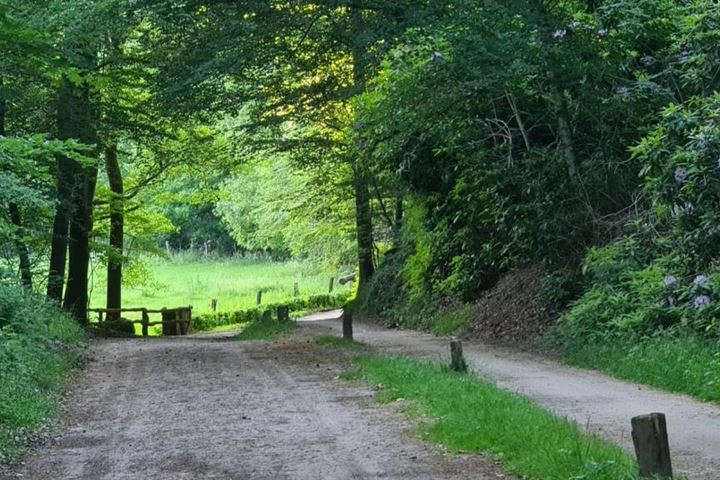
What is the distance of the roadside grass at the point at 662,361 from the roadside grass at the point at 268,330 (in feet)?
34.7

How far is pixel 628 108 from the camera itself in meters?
16.7

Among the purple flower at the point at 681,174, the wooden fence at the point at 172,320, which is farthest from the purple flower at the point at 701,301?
the wooden fence at the point at 172,320

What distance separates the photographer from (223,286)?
5722 centimetres

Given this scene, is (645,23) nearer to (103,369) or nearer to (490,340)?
(490,340)

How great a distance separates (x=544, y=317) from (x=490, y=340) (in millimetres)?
1437

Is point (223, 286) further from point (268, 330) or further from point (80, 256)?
point (268, 330)

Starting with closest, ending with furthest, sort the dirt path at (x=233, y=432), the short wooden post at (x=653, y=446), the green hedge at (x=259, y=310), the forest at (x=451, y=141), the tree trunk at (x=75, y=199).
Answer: the short wooden post at (x=653, y=446) → the dirt path at (x=233, y=432) → the forest at (x=451, y=141) → the tree trunk at (x=75, y=199) → the green hedge at (x=259, y=310)

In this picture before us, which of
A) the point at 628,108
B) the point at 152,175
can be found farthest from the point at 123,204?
the point at 628,108

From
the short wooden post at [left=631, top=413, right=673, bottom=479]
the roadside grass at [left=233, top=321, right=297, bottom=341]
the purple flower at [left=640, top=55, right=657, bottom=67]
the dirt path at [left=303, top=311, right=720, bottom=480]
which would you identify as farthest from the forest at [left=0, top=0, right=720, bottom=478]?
the short wooden post at [left=631, top=413, right=673, bottom=479]

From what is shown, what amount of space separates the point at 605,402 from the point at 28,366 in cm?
804

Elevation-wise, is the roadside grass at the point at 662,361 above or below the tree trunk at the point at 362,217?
below

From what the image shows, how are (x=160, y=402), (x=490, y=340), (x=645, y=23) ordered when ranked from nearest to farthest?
1. (x=160, y=402)
2. (x=645, y=23)
3. (x=490, y=340)

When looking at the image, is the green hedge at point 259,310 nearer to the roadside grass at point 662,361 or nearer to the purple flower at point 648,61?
the purple flower at point 648,61

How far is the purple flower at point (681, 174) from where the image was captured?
39.7 feet
